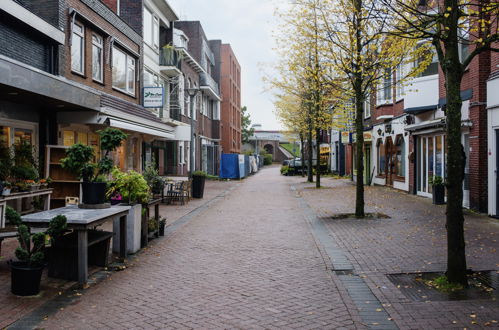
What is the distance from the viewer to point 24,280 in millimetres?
4980

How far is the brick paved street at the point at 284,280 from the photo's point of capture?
4.32 metres

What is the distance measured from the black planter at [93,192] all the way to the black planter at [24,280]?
1.53 m

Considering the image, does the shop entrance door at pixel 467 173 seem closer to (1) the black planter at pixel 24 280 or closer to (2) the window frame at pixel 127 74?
(1) the black planter at pixel 24 280

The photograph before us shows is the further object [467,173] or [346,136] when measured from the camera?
[346,136]

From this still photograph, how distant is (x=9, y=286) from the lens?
5.39 metres

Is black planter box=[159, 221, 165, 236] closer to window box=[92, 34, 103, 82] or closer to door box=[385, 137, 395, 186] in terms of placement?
window box=[92, 34, 103, 82]

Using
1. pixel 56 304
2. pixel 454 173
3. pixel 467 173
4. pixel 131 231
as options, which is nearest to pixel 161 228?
pixel 131 231

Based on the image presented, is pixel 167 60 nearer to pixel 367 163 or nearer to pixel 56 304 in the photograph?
pixel 367 163

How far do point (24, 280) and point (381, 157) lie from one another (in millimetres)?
22084

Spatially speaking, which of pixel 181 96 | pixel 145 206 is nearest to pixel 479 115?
pixel 145 206

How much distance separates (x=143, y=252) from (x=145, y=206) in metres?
0.89

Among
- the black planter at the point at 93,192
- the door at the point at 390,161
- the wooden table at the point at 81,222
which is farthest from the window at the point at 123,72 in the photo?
the door at the point at 390,161

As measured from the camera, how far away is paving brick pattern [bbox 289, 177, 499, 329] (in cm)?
431

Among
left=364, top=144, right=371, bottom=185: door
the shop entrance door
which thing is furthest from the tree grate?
left=364, top=144, right=371, bottom=185: door
